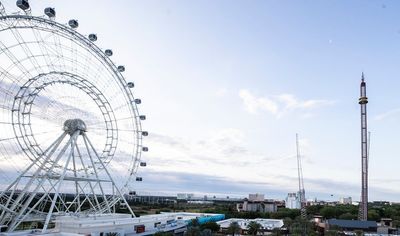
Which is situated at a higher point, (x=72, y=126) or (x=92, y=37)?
(x=92, y=37)

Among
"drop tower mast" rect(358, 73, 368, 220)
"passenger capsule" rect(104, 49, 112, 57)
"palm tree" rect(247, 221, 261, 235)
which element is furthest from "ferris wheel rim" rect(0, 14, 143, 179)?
"drop tower mast" rect(358, 73, 368, 220)

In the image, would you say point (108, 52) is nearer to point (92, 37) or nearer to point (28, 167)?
point (92, 37)

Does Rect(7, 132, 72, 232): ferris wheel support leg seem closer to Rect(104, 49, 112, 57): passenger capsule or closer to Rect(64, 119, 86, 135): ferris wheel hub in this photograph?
Rect(64, 119, 86, 135): ferris wheel hub

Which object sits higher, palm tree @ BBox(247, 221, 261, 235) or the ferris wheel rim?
the ferris wheel rim

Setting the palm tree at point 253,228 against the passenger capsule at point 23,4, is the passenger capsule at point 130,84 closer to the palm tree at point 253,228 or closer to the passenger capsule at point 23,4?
the passenger capsule at point 23,4

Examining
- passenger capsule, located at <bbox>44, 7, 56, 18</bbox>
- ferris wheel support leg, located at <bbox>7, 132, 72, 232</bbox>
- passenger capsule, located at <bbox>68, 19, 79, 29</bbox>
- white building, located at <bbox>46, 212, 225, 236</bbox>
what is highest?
passenger capsule, located at <bbox>68, 19, 79, 29</bbox>

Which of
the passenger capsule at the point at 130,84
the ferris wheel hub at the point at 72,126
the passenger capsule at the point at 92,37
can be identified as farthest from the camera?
the passenger capsule at the point at 130,84

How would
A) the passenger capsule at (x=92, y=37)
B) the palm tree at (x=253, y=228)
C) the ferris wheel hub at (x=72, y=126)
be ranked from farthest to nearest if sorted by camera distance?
the palm tree at (x=253, y=228) < the ferris wheel hub at (x=72, y=126) < the passenger capsule at (x=92, y=37)

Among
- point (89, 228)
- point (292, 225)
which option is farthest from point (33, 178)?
point (292, 225)

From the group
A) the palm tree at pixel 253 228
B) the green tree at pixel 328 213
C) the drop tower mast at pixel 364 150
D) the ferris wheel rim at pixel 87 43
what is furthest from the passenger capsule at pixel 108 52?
the green tree at pixel 328 213

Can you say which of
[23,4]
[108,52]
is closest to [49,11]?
[23,4]

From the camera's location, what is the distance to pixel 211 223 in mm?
74500

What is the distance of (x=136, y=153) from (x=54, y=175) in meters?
12.7

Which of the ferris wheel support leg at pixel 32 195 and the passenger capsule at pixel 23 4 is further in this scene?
the ferris wheel support leg at pixel 32 195
